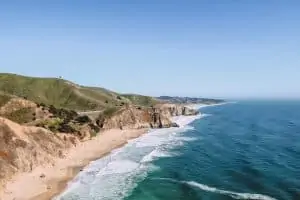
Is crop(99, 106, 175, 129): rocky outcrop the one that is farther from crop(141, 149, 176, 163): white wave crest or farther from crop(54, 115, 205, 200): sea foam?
crop(141, 149, 176, 163): white wave crest

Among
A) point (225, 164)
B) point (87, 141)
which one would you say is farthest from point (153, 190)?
point (87, 141)

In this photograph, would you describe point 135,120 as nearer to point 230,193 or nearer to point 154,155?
point 154,155


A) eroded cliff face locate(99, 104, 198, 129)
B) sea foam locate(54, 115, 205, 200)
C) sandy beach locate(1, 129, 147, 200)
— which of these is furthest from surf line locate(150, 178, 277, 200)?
eroded cliff face locate(99, 104, 198, 129)

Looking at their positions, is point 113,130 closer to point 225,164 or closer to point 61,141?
point 61,141

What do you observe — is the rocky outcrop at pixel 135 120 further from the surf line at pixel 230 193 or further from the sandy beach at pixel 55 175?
the surf line at pixel 230 193

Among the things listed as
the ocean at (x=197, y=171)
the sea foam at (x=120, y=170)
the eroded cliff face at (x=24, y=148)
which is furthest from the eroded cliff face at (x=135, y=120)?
the eroded cliff face at (x=24, y=148)
